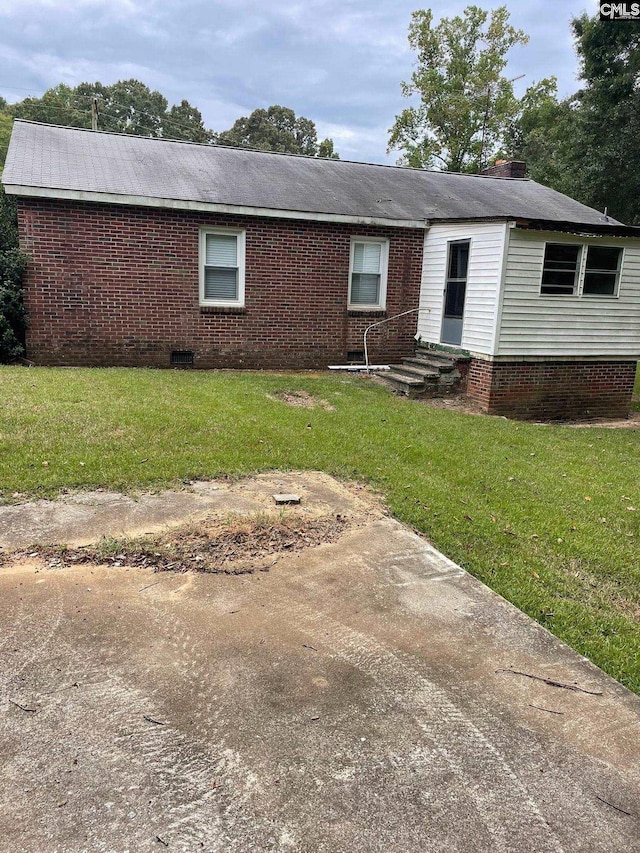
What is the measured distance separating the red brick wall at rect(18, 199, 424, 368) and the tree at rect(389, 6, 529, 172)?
2568 centimetres

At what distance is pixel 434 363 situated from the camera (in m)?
11.0

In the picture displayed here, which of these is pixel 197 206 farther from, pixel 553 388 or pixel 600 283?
pixel 600 283

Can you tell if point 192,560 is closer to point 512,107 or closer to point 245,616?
point 245,616

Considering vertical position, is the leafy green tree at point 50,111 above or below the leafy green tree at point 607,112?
above

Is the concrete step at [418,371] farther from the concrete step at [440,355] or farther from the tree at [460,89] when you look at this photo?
the tree at [460,89]

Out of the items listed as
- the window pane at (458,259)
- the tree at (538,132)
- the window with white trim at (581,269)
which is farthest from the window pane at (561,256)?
the tree at (538,132)

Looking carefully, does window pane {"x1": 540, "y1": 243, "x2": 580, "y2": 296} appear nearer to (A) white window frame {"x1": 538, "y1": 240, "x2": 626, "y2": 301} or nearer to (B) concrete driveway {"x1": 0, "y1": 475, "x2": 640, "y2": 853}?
(A) white window frame {"x1": 538, "y1": 240, "x2": 626, "y2": 301}

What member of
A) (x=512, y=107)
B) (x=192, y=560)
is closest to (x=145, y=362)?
(x=192, y=560)

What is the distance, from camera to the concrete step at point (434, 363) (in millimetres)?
10750

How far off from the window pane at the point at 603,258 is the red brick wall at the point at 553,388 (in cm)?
168

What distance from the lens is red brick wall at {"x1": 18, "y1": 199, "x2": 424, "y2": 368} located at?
10156mm

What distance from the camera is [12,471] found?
15.6 feet

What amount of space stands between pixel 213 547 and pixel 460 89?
122ft

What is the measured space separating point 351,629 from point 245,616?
1.79 feet
